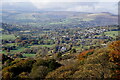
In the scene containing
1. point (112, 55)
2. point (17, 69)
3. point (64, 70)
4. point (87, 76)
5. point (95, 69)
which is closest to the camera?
point (87, 76)

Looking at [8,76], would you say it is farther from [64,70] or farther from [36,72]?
[64,70]

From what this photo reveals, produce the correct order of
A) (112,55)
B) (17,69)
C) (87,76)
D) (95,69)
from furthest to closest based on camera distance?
(17,69)
(112,55)
(95,69)
(87,76)

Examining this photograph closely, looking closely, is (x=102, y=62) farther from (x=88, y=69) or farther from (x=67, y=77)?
(x=67, y=77)

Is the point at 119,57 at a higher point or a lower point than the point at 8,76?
higher

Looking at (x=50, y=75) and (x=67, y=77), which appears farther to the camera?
(x=50, y=75)

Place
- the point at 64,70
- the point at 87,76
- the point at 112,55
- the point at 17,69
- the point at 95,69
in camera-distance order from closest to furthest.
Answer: the point at 87,76
the point at 95,69
the point at 64,70
the point at 112,55
the point at 17,69

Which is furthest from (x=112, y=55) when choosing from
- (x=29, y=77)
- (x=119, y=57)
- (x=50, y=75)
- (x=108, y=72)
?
(x=29, y=77)

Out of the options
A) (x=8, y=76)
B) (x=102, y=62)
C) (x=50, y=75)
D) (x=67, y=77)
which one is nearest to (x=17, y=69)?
(x=8, y=76)

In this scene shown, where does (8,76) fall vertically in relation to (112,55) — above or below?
below

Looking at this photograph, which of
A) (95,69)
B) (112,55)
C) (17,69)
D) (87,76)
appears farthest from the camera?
(17,69)
